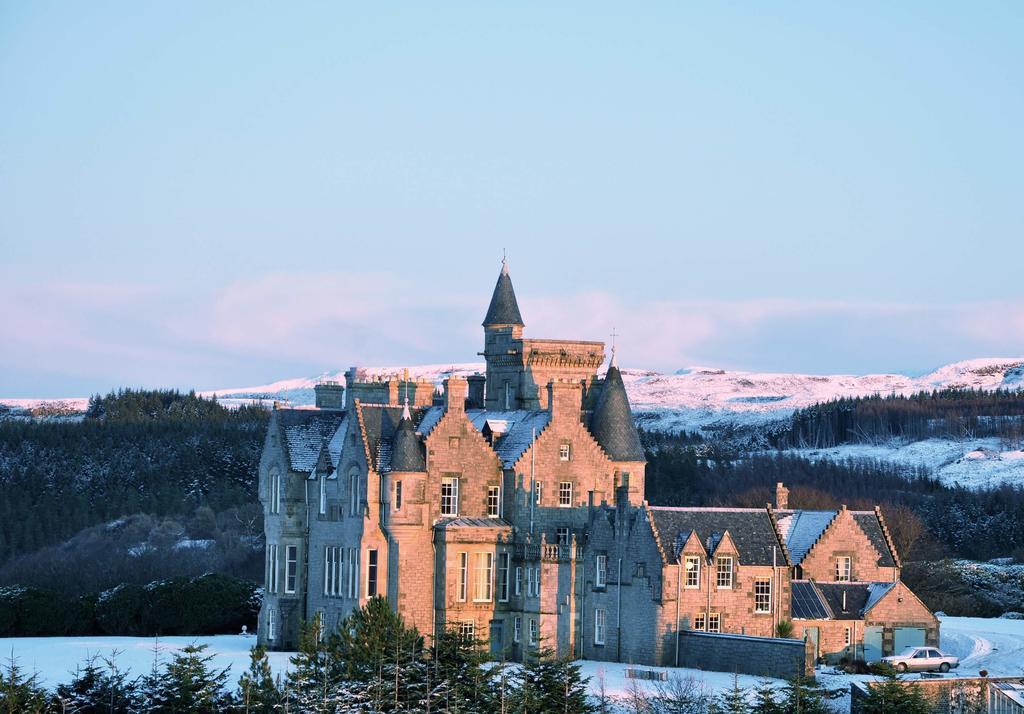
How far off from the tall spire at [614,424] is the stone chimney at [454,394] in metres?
7.44

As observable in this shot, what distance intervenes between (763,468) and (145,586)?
295ft

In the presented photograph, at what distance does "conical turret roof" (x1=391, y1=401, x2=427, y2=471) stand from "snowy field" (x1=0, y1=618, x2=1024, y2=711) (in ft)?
28.3

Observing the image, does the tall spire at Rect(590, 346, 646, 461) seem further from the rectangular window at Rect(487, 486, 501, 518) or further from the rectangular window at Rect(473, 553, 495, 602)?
the rectangular window at Rect(473, 553, 495, 602)

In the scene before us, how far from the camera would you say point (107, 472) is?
552ft

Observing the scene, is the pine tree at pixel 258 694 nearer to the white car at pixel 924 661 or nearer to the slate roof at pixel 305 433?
the slate roof at pixel 305 433

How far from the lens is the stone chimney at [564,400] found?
250 feet

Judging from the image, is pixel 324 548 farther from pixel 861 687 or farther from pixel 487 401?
pixel 861 687

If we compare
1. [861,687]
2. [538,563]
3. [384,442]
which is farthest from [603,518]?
[861,687]

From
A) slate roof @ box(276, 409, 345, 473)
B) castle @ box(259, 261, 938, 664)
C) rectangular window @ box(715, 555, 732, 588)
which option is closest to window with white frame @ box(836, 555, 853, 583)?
castle @ box(259, 261, 938, 664)

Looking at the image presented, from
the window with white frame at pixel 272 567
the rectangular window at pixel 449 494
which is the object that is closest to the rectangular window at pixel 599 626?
the rectangular window at pixel 449 494

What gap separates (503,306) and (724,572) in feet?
74.2

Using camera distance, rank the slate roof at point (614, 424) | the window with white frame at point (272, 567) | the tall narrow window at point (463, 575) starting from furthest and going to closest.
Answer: the slate roof at point (614, 424), the window with white frame at point (272, 567), the tall narrow window at point (463, 575)

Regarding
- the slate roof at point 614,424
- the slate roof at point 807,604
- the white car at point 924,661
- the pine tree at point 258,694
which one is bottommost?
the pine tree at point 258,694

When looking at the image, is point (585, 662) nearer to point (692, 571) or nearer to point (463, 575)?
point (692, 571)
